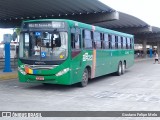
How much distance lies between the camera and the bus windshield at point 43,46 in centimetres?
1211

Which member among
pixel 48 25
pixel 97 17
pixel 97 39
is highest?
pixel 97 17

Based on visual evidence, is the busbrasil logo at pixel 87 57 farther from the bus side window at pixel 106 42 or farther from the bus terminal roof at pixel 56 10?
the bus terminal roof at pixel 56 10

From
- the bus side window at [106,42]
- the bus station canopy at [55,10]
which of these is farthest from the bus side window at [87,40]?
the bus station canopy at [55,10]

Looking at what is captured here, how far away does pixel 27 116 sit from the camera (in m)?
7.89

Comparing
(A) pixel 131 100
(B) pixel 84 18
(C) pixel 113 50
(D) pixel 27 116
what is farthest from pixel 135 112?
(B) pixel 84 18

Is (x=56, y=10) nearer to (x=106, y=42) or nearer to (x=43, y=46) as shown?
(x=106, y=42)

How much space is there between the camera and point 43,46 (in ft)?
40.3

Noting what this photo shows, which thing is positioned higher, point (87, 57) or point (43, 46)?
point (43, 46)

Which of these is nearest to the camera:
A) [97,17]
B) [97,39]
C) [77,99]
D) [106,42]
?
[77,99]

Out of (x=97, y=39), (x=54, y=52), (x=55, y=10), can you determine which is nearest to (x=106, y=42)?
(x=97, y=39)

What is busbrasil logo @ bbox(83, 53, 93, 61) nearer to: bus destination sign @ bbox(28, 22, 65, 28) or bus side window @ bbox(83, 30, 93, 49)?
bus side window @ bbox(83, 30, 93, 49)

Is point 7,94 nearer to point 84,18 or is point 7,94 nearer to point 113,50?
point 113,50

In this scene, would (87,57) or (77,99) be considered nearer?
(77,99)

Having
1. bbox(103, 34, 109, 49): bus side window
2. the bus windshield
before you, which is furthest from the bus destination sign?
bbox(103, 34, 109, 49): bus side window
